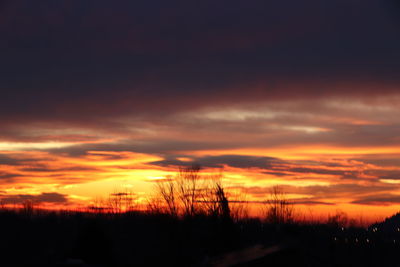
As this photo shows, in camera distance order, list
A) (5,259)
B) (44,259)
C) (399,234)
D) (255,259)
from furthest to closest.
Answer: (399,234) → (5,259) → (44,259) → (255,259)

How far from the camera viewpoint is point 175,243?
2628cm

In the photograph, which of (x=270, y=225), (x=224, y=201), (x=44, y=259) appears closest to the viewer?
(x=44, y=259)

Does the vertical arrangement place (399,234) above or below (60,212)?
below

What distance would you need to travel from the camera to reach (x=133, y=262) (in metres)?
23.1

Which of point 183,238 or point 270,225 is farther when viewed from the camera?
point 270,225

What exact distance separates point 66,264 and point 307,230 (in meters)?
18.2

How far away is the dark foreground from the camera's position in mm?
16406

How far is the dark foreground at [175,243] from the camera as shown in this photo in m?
16.4

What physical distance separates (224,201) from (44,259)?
30.6 feet

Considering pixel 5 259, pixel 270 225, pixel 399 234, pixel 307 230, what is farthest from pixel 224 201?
pixel 399 234

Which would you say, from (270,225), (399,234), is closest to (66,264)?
(270,225)

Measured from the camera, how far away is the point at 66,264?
53.3ft

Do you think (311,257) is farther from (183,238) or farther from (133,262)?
(183,238)

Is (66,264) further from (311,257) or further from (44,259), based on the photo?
(311,257)
